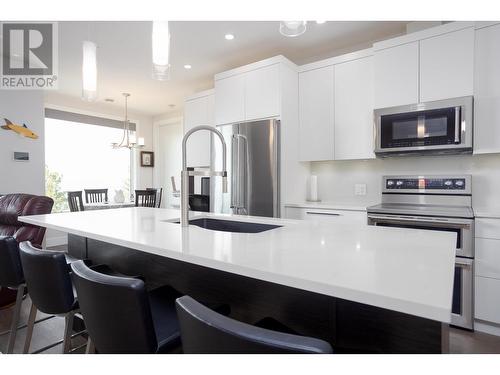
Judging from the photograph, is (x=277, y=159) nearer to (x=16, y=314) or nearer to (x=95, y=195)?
(x=16, y=314)

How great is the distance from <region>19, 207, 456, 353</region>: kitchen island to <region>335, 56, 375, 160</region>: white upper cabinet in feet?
5.56

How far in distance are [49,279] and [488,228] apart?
2.79m

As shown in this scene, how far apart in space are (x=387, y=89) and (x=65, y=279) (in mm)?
2918

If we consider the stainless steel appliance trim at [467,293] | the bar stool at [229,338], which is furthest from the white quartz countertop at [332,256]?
the stainless steel appliance trim at [467,293]

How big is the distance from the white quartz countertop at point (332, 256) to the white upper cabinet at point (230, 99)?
2.21m

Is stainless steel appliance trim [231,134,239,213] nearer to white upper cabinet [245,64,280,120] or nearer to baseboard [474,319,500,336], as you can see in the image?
white upper cabinet [245,64,280,120]

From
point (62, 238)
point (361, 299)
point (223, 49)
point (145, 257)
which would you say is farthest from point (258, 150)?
point (62, 238)

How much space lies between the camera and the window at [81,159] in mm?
5273

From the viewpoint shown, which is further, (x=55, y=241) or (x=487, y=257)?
(x=55, y=241)

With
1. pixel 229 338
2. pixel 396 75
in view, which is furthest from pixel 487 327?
pixel 229 338

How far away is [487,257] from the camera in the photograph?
7.10 feet

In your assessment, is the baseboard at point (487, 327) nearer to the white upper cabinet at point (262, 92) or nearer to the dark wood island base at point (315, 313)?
the dark wood island base at point (315, 313)

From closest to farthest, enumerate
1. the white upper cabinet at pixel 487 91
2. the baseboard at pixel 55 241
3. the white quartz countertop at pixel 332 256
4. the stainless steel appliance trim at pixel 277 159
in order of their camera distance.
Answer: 1. the white quartz countertop at pixel 332 256
2. the white upper cabinet at pixel 487 91
3. the stainless steel appliance trim at pixel 277 159
4. the baseboard at pixel 55 241

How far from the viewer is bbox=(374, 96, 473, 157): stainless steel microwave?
2.38 metres
